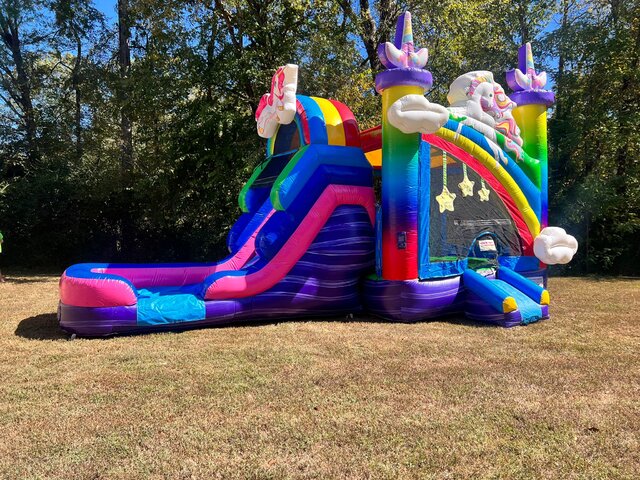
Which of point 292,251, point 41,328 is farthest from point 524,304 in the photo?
point 41,328

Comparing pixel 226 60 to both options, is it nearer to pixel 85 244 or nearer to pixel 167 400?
pixel 85 244

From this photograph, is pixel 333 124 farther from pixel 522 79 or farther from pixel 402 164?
pixel 522 79

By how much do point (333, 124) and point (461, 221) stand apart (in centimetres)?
191

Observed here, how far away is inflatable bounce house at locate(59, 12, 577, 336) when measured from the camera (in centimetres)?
523

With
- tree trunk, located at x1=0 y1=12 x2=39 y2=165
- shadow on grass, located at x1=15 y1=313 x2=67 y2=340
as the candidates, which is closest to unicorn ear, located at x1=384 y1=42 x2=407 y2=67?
shadow on grass, located at x1=15 y1=313 x2=67 y2=340

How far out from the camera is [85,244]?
12828mm

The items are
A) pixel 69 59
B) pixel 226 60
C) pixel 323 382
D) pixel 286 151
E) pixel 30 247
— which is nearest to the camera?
pixel 323 382

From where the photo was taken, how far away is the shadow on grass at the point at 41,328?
498 cm

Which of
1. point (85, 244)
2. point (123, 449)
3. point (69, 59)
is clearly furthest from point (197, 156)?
point (123, 449)

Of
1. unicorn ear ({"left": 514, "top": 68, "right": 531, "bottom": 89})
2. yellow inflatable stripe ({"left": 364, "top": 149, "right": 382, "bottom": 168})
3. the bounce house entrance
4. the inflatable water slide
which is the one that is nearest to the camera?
the inflatable water slide

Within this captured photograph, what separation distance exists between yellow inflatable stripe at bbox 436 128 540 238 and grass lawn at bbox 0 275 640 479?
1.74 meters

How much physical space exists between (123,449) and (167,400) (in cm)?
65

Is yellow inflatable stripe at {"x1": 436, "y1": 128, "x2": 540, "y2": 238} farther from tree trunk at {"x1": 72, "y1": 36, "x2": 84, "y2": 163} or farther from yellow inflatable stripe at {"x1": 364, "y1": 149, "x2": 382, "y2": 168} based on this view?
tree trunk at {"x1": 72, "y1": 36, "x2": 84, "y2": 163}

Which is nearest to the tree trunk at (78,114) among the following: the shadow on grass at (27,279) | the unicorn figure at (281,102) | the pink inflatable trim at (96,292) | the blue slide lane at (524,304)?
the shadow on grass at (27,279)
